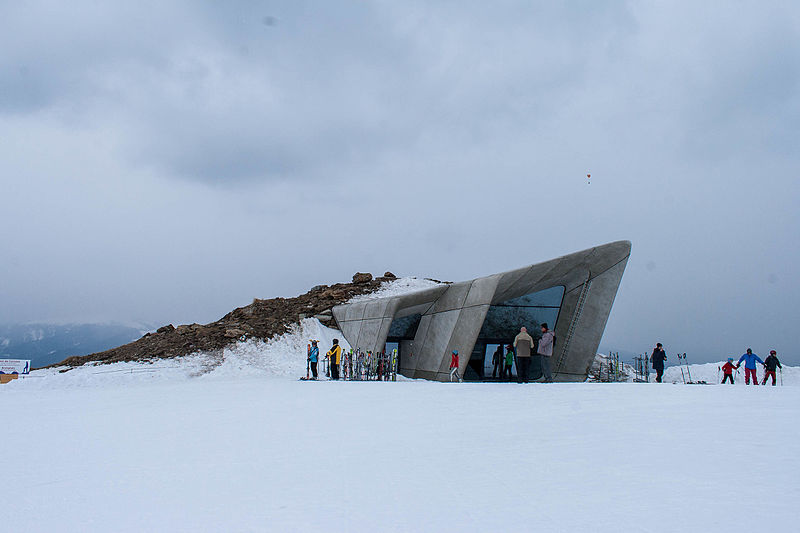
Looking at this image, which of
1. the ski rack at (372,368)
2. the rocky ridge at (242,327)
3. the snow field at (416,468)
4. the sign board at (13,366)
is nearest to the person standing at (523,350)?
the snow field at (416,468)

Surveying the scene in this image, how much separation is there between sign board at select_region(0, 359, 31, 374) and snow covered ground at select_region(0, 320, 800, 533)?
461 inches

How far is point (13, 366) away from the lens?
19.4 m

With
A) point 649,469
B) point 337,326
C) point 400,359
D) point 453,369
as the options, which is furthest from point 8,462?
point 337,326

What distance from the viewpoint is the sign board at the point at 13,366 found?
1933cm

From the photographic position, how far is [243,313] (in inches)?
1134

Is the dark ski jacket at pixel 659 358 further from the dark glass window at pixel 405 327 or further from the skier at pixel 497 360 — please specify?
the dark glass window at pixel 405 327

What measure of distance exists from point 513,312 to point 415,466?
15.6 metres

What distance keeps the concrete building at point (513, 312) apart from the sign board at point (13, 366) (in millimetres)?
11147

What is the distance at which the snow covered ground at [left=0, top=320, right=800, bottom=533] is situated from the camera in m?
3.75

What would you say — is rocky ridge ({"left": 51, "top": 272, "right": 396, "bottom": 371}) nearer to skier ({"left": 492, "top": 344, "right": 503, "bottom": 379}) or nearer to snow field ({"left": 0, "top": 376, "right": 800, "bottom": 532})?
skier ({"left": 492, "top": 344, "right": 503, "bottom": 379})

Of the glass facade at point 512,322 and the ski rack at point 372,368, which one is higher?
the glass facade at point 512,322

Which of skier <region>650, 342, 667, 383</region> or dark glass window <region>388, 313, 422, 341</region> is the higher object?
dark glass window <region>388, 313, 422, 341</region>

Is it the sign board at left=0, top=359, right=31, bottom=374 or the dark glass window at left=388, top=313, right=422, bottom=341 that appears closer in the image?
the sign board at left=0, top=359, right=31, bottom=374

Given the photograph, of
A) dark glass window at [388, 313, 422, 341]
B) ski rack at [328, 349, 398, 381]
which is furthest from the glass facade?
ski rack at [328, 349, 398, 381]
